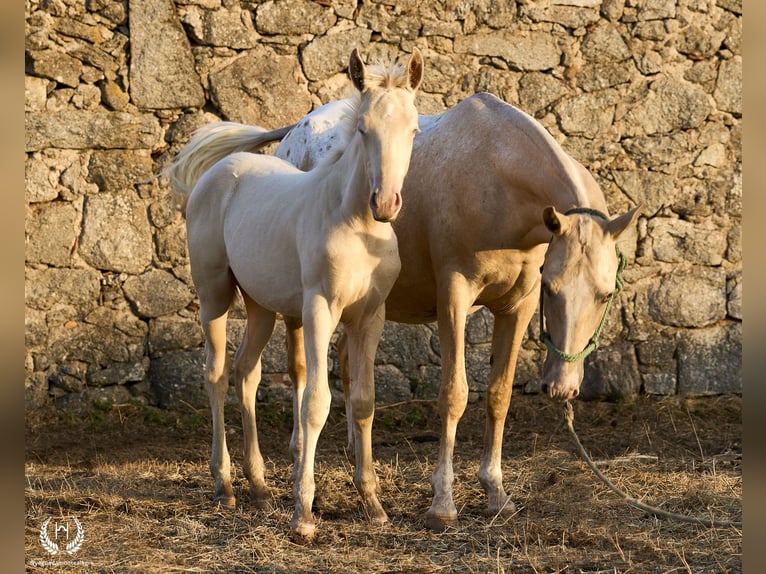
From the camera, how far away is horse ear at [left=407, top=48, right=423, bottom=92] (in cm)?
353

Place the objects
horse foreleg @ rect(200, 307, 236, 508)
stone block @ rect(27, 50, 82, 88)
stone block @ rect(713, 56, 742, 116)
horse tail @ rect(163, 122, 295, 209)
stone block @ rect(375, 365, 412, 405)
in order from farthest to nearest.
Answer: stone block @ rect(713, 56, 742, 116), stone block @ rect(375, 365, 412, 405), stone block @ rect(27, 50, 82, 88), horse tail @ rect(163, 122, 295, 209), horse foreleg @ rect(200, 307, 236, 508)

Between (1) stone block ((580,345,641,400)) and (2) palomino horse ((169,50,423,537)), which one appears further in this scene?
(1) stone block ((580,345,641,400))

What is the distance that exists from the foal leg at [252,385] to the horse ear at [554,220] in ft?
5.07

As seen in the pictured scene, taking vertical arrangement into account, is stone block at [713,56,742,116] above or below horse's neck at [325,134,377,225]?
above

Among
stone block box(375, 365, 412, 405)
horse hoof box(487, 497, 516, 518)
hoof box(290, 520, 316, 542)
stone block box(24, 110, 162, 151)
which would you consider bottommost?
stone block box(375, 365, 412, 405)

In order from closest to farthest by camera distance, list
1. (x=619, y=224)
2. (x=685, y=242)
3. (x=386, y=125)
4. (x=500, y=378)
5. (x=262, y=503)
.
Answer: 1. (x=386, y=125)
2. (x=619, y=224)
3. (x=262, y=503)
4. (x=500, y=378)
5. (x=685, y=242)

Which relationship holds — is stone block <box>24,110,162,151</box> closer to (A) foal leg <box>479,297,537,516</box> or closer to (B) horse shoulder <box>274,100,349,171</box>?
(B) horse shoulder <box>274,100,349,171</box>

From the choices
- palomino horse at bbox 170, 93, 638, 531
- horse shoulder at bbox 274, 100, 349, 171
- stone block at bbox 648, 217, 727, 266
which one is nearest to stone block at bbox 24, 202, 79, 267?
horse shoulder at bbox 274, 100, 349, 171

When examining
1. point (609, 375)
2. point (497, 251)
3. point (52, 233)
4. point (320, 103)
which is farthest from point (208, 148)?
point (609, 375)

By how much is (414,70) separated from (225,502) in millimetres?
2135

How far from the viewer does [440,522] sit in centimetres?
385

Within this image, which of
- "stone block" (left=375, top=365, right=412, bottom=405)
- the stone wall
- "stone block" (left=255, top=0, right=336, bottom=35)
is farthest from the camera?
"stone block" (left=375, top=365, right=412, bottom=405)

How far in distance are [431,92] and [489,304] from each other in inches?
99.5

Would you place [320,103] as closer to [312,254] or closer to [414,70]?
[414,70]
